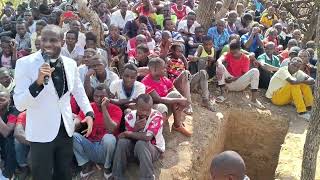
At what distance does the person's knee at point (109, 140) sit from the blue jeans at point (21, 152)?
2.86ft

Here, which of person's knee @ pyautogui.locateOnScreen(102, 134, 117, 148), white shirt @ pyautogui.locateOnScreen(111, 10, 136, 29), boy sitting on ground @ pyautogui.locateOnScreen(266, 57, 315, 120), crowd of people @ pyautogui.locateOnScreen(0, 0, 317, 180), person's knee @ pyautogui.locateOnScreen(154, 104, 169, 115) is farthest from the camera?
white shirt @ pyautogui.locateOnScreen(111, 10, 136, 29)

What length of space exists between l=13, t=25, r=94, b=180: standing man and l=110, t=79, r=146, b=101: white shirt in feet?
5.47

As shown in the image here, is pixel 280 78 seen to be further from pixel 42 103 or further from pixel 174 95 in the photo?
pixel 42 103

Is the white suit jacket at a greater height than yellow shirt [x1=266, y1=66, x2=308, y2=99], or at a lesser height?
greater

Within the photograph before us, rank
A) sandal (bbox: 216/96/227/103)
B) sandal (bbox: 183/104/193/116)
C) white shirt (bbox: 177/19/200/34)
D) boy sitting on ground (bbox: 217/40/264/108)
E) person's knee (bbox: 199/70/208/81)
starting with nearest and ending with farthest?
sandal (bbox: 183/104/193/116) < person's knee (bbox: 199/70/208/81) < boy sitting on ground (bbox: 217/40/264/108) < sandal (bbox: 216/96/227/103) < white shirt (bbox: 177/19/200/34)

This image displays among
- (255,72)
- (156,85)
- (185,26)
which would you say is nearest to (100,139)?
(156,85)

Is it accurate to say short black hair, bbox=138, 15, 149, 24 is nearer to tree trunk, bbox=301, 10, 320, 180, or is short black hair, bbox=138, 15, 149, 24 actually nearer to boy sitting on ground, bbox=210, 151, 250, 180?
tree trunk, bbox=301, 10, 320, 180

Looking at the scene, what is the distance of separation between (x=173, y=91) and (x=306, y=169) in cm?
212

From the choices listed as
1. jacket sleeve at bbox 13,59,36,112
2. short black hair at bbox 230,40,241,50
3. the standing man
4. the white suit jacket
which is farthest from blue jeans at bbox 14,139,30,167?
short black hair at bbox 230,40,241,50

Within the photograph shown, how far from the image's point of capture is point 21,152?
4.87 metres

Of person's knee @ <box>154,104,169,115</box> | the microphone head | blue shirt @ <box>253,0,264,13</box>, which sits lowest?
blue shirt @ <box>253,0,264,13</box>

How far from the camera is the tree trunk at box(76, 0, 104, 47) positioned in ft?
24.3

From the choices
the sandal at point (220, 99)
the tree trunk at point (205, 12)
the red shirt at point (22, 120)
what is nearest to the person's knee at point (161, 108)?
the red shirt at point (22, 120)

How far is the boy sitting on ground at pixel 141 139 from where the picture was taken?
4840 mm
